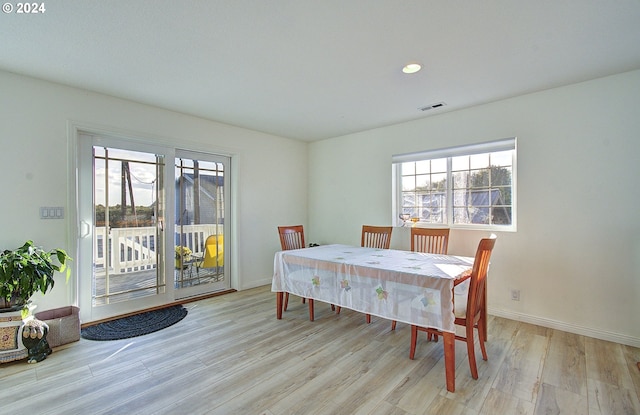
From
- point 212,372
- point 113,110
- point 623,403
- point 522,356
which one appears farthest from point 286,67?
point 623,403

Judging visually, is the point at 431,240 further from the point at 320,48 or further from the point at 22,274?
the point at 22,274

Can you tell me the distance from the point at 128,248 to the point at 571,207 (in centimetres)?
472

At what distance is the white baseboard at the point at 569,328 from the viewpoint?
8.23 ft

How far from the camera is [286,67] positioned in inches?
96.8

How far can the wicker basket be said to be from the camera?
2.46 m

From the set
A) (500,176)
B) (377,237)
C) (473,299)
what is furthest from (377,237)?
(473,299)

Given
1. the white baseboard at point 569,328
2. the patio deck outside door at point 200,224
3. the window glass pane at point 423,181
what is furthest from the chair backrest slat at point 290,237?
the white baseboard at point 569,328

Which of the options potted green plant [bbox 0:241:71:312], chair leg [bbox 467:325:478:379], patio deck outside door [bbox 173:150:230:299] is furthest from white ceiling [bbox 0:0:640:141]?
chair leg [bbox 467:325:478:379]

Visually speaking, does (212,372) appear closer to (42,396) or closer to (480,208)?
(42,396)

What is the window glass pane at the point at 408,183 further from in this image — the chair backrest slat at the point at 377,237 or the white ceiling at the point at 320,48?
the white ceiling at the point at 320,48

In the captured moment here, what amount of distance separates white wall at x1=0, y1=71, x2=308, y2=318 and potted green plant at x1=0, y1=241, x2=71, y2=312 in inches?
12.7

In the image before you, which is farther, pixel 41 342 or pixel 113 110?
pixel 113 110

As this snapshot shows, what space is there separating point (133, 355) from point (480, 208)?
3824 millimetres

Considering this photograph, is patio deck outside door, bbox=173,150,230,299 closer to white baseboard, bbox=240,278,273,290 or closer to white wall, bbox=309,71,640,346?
white baseboard, bbox=240,278,273,290
